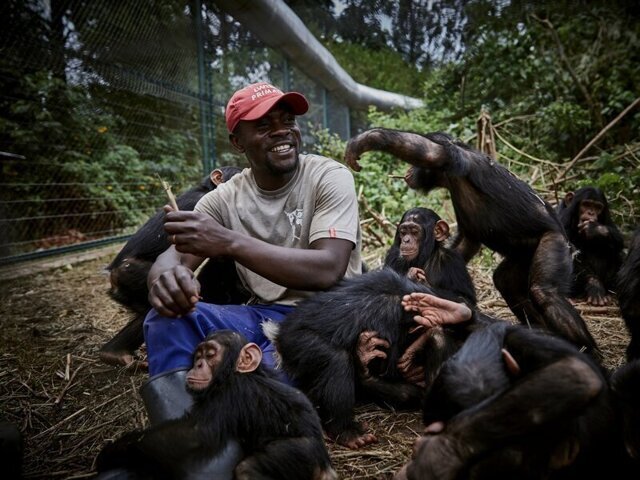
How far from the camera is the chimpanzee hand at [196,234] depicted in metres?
2.38

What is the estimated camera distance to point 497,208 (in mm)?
3500

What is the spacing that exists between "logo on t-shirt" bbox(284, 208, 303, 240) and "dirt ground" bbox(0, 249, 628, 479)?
1.04 metres

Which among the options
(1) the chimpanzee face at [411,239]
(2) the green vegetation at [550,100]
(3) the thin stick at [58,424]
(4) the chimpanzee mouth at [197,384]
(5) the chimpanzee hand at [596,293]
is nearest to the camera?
(4) the chimpanzee mouth at [197,384]

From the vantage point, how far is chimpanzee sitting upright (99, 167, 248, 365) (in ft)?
11.7

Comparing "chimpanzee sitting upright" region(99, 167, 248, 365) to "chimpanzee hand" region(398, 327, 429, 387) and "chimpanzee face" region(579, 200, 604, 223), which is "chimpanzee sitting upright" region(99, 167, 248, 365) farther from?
"chimpanzee face" region(579, 200, 604, 223)

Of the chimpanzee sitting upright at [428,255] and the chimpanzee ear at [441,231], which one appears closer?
the chimpanzee sitting upright at [428,255]

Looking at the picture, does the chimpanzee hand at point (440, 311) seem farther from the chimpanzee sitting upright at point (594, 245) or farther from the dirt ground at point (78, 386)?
the chimpanzee sitting upright at point (594, 245)

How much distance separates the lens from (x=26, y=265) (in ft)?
20.2

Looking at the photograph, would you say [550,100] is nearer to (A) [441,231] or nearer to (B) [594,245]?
(B) [594,245]

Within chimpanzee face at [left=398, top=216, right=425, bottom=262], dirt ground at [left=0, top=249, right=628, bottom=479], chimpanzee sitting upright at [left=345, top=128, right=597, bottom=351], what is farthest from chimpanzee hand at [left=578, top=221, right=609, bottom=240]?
chimpanzee face at [left=398, top=216, right=425, bottom=262]

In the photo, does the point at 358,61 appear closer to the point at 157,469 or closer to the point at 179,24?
the point at 179,24

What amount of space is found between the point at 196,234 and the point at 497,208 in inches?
83.2

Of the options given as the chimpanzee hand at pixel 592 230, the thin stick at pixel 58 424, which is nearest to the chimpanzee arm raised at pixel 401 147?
the chimpanzee hand at pixel 592 230

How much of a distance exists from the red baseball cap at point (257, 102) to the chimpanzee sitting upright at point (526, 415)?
1.62 meters
